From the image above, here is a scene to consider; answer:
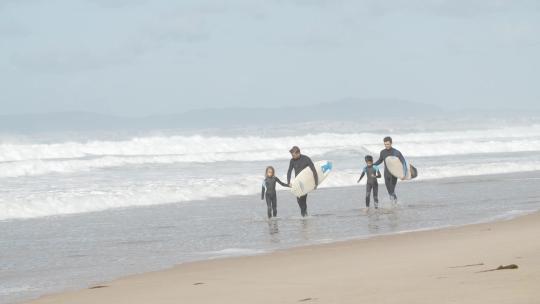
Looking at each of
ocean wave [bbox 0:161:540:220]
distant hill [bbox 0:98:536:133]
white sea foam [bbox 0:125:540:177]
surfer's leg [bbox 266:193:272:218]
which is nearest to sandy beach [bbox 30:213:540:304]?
surfer's leg [bbox 266:193:272:218]

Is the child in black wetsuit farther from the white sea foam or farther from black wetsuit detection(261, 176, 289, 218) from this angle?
the white sea foam

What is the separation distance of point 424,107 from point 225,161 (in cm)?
15729

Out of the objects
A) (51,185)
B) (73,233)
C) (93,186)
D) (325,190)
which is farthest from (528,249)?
(51,185)

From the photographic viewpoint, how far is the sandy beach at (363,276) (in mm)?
6543

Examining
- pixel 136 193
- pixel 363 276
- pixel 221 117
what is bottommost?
pixel 363 276

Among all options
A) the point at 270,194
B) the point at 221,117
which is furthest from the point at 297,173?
the point at 221,117

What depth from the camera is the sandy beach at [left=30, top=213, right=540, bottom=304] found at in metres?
6.54

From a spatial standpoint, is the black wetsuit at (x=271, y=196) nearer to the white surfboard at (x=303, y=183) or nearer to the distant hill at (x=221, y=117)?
the white surfboard at (x=303, y=183)

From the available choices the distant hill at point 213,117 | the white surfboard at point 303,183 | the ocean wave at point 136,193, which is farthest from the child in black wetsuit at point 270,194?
the distant hill at point 213,117

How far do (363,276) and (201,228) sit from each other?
6907 mm

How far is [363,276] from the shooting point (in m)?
8.06

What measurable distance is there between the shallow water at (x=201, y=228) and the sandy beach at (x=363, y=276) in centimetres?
98

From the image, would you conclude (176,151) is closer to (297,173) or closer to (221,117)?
(297,173)

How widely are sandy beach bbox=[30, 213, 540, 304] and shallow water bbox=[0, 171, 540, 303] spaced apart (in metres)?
0.98
